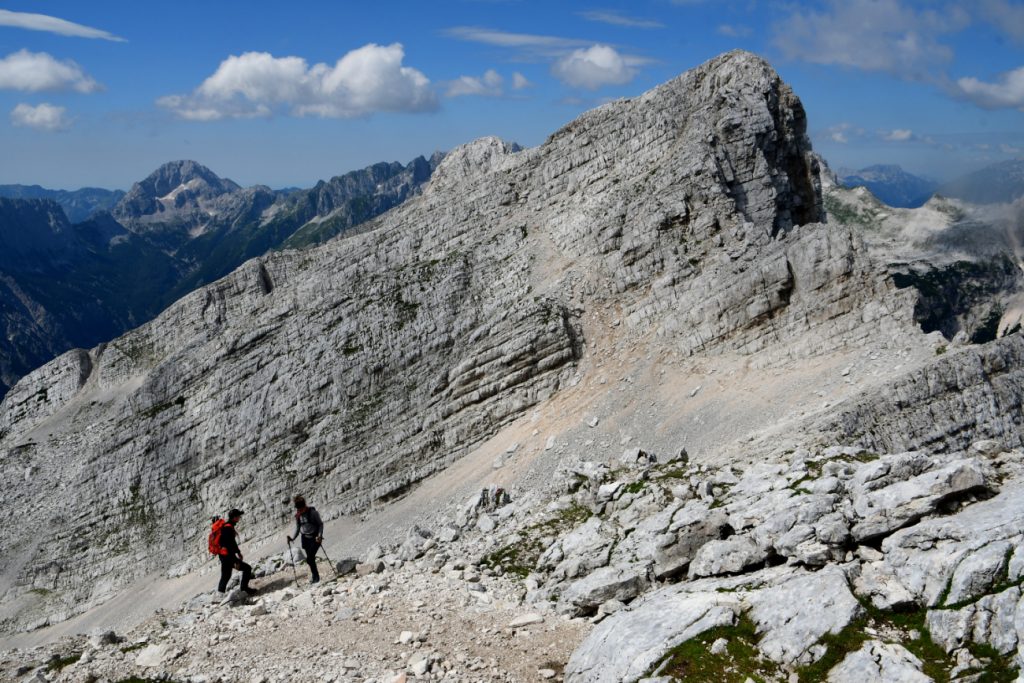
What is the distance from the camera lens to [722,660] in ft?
50.9

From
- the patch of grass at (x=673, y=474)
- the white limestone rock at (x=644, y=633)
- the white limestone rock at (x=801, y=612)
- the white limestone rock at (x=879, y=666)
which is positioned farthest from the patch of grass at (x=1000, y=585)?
the patch of grass at (x=673, y=474)

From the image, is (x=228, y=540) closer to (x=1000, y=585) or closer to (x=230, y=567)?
(x=230, y=567)

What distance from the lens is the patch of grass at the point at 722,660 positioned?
15.1 m

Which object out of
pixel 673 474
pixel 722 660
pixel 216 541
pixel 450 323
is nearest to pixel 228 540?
pixel 216 541

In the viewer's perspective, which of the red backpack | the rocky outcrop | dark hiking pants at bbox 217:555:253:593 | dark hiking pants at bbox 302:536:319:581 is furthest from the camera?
the red backpack

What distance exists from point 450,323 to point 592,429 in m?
18.3

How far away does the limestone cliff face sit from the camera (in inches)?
2083

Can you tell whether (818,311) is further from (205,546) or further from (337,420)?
(205,546)

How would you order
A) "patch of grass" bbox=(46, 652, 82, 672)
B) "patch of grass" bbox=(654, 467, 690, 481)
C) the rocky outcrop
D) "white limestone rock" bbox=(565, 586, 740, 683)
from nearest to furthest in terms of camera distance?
the rocky outcrop
"white limestone rock" bbox=(565, 586, 740, 683)
"patch of grass" bbox=(46, 652, 82, 672)
"patch of grass" bbox=(654, 467, 690, 481)

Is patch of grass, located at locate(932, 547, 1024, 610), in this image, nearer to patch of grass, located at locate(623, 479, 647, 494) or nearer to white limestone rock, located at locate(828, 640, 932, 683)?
white limestone rock, located at locate(828, 640, 932, 683)

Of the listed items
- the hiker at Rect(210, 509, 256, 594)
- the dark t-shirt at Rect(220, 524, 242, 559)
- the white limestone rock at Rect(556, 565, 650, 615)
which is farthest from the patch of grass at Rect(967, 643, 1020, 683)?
the dark t-shirt at Rect(220, 524, 242, 559)

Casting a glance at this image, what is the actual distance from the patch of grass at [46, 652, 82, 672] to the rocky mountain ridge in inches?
85.4

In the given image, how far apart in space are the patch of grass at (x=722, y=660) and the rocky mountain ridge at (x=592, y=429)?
0.08 meters

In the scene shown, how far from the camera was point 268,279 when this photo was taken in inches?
3137
